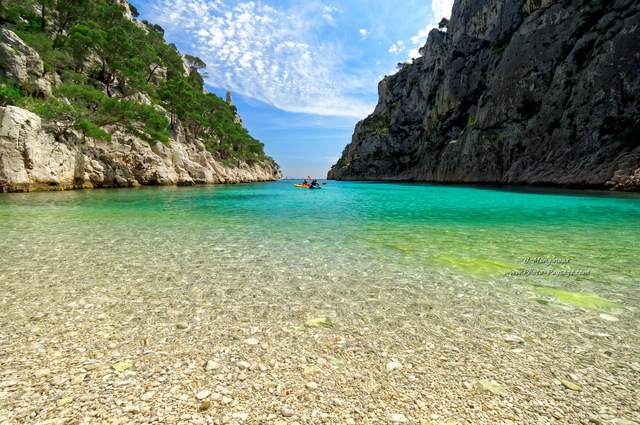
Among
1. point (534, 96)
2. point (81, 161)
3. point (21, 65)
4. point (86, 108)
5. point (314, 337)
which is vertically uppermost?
point (534, 96)

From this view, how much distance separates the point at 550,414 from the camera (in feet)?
7.36

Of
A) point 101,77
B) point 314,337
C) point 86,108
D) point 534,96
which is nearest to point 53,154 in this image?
point 86,108

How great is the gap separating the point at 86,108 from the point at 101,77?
14314mm

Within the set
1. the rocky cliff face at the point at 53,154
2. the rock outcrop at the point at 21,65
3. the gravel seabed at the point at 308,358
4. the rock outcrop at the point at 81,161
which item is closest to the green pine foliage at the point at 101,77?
the rock outcrop at the point at 21,65

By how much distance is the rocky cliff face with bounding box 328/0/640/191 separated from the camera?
115 feet

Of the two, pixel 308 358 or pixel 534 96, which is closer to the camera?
pixel 308 358

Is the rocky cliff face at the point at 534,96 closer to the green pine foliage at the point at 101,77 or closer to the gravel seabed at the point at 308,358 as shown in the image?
the gravel seabed at the point at 308,358

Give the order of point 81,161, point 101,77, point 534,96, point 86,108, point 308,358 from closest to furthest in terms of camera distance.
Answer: point 308,358
point 81,161
point 86,108
point 101,77
point 534,96

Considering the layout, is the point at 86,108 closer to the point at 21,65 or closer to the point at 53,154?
the point at 21,65

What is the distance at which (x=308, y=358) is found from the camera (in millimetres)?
3010

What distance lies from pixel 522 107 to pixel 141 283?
206 ft

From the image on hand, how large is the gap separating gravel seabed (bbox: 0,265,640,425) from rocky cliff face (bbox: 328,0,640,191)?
125 feet

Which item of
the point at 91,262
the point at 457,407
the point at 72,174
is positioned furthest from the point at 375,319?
the point at 72,174

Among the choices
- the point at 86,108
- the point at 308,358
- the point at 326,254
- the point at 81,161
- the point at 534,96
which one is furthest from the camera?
the point at 534,96
